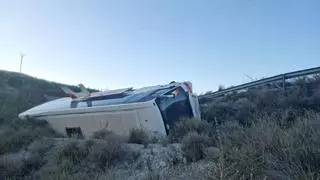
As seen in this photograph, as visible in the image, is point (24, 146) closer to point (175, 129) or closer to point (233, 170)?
point (175, 129)

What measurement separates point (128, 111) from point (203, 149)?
372cm

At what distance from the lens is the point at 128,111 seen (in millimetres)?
9969

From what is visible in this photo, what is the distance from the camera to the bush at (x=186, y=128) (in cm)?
902

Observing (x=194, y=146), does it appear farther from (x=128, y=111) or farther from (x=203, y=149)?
(x=128, y=111)

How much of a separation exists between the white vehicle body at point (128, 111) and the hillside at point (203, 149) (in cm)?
42

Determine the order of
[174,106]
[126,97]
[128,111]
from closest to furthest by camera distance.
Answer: [128,111] → [174,106] → [126,97]

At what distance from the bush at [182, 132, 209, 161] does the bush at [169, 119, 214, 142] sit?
4.69 ft

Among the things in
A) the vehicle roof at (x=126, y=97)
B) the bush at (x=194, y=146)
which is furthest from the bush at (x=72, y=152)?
the vehicle roof at (x=126, y=97)

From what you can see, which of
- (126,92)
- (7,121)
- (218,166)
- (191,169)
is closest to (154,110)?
(126,92)

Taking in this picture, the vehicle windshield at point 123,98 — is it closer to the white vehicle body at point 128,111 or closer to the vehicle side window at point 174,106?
the white vehicle body at point 128,111

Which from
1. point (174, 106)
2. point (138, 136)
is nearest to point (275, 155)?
point (138, 136)

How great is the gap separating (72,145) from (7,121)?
715 centimetres

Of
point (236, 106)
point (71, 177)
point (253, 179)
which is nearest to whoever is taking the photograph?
point (253, 179)

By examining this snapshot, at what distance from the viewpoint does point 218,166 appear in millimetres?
4301
